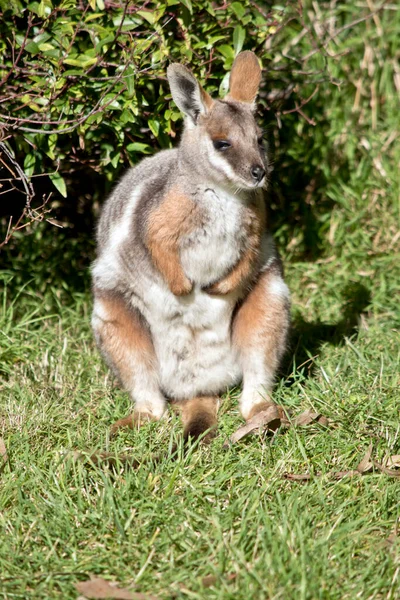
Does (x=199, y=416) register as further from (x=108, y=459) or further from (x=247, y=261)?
(x=247, y=261)

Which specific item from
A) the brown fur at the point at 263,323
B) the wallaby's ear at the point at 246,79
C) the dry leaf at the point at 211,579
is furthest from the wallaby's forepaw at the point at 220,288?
the dry leaf at the point at 211,579

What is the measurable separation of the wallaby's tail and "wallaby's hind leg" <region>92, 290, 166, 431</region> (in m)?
0.14

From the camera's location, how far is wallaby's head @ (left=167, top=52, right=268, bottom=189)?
3.48 m

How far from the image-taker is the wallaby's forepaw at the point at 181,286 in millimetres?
3660

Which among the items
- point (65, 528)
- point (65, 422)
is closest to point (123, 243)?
point (65, 422)

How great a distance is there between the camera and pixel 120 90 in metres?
3.94

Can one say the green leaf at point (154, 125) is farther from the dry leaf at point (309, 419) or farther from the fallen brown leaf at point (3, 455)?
the fallen brown leaf at point (3, 455)

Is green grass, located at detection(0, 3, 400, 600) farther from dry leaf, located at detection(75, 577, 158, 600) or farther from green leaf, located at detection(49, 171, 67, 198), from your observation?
green leaf, located at detection(49, 171, 67, 198)

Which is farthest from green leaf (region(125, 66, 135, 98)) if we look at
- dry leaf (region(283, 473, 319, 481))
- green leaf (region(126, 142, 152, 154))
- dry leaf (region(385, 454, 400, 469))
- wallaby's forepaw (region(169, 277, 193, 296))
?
dry leaf (region(385, 454, 400, 469))

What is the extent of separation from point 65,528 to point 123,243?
152 centimetres

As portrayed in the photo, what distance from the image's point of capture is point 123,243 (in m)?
3.89

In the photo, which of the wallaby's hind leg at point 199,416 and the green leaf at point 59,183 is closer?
the wallaby's hind leg at point 199,416

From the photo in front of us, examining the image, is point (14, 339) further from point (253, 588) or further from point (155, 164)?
point (253, 588)

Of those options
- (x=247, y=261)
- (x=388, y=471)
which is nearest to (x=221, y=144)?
(x=247, y=261)
